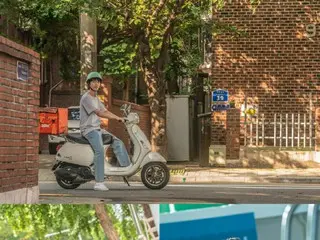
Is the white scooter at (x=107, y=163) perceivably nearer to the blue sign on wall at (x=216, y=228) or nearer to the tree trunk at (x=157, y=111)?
the tree trunk at (x=157, y=111)

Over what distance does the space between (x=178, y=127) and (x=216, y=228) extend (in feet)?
92.3

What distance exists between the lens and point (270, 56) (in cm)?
2608

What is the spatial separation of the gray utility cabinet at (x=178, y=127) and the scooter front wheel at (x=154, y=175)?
16260mm

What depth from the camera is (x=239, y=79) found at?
25.9 meters

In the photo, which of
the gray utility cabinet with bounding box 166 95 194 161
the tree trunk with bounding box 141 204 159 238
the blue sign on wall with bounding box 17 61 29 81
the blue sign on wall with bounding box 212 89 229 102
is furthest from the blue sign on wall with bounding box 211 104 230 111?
the tree trunk with bounding box 141 204 159 238

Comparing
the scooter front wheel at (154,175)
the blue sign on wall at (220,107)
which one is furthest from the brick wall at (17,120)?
the blue sign on wall at (220,107)

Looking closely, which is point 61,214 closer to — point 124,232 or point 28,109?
point 124,232

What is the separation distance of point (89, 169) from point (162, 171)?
126 centimetres

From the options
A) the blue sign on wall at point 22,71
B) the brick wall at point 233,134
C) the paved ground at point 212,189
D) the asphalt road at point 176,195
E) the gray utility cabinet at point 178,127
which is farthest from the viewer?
the gray utility cabinet at point 178,127

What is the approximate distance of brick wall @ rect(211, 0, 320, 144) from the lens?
25.7m

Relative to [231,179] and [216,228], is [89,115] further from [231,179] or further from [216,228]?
[216,228]

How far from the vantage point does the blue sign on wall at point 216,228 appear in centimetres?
324

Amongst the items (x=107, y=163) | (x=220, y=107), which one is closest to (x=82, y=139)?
(x=107, y=163)

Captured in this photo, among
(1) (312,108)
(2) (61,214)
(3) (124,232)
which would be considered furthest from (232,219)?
(1) (312,108)
